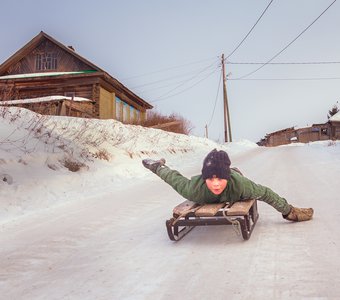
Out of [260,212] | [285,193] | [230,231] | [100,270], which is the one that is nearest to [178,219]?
[230,231]

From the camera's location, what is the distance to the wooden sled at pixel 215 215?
12.3ft

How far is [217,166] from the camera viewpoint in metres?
3.92

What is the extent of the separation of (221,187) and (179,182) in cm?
66

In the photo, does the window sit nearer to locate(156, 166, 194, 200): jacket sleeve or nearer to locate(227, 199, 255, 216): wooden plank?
locate(156, 166, 194, 200): jacket sleeve

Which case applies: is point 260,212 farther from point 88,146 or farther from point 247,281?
point 88,146

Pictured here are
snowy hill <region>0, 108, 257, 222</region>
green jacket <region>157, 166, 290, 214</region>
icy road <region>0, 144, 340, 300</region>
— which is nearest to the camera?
icy road <region>0, 144, 340, 300</region>

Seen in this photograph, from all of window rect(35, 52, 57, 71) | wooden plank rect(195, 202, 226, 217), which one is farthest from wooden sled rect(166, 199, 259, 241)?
window rect(35, 52, 57, 71)

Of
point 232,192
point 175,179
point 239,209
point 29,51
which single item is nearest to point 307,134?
point 29,51

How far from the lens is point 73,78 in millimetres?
23781

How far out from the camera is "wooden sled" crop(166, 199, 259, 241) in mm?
3744

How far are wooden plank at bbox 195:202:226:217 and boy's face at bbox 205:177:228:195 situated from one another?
148 millimetres

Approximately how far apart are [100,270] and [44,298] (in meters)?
0.60

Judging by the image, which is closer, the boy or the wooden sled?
the wooden sled

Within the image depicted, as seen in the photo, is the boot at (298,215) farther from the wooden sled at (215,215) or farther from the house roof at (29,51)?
the house roof at (29,51)
